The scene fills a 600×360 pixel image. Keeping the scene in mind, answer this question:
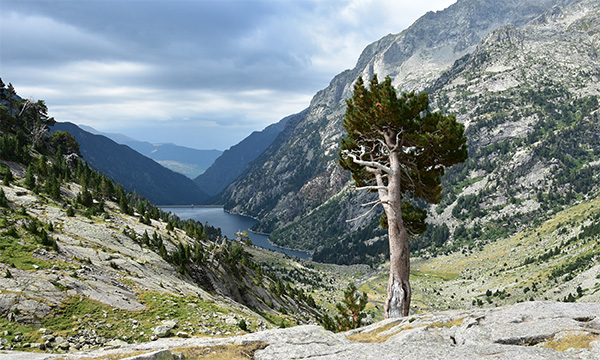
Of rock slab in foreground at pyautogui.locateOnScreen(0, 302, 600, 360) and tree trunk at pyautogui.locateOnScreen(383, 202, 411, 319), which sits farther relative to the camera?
tree trunk at pyautogui.locateOnScreen(383, 202, 411, 319)

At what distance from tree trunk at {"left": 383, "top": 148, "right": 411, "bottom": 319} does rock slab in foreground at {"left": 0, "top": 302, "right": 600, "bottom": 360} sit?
329cm

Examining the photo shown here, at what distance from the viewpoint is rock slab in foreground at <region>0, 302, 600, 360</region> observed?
Answer: 10898mm

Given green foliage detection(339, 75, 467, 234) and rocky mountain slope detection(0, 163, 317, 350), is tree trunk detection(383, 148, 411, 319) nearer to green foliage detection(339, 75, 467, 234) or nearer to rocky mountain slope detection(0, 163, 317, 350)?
green foliage detection(339, 75, 467, 234)

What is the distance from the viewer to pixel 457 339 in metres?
13.0

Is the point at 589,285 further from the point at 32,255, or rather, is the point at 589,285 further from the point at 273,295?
the point at 32,255

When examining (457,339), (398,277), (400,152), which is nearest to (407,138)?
(400,152)

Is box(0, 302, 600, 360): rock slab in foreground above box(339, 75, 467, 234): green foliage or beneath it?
beneath

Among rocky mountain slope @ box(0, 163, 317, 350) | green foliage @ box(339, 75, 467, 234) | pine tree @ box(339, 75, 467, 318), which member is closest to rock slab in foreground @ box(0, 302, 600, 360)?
pine tree @ box(339, 75, 467, 318)

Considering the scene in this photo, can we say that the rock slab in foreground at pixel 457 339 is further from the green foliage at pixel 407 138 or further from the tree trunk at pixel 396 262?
the green foliage at pixel 407 138

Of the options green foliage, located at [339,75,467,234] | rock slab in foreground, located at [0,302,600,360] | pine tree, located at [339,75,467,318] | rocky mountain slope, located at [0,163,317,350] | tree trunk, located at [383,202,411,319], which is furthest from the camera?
green foliage, located at [339,75,467,234]

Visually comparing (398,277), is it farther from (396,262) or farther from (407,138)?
(407,138)

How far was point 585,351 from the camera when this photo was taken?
10.0 m

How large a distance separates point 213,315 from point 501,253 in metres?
222

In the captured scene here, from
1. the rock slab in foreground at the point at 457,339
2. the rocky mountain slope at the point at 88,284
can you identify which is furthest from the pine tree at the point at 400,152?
the rocky mountain slope at the point at 88,284
